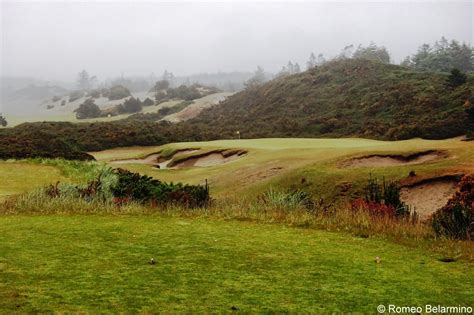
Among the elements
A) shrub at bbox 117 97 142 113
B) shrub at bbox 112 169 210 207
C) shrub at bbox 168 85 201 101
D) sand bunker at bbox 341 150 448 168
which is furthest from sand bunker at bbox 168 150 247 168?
shrub at bbox 168 85 201 101

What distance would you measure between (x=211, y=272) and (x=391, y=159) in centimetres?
1852

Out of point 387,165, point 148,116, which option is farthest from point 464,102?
point 148,116

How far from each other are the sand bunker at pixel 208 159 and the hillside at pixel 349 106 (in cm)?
1791

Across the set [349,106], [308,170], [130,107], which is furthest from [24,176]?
[130,107]

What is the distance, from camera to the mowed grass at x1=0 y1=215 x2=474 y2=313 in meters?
5.79

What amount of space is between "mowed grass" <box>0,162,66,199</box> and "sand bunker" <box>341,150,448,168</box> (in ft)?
47.0

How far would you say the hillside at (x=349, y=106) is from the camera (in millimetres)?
50531

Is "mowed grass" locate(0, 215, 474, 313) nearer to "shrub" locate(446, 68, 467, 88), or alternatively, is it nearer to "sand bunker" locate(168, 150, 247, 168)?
"sand bunker" locate(168, 150, 247, 168)

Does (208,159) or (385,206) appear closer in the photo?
(385,206)

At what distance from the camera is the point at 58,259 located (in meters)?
7.59

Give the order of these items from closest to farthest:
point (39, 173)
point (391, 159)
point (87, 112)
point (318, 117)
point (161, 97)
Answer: point (391, 159) < point (39, 173) < point (318, 117) < point (87, 112) < point (161, 97)

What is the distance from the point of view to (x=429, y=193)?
59.9 feet

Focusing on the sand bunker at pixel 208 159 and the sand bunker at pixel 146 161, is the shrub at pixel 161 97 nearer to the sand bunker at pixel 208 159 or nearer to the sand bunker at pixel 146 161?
the sand bunker at pixel 146 161

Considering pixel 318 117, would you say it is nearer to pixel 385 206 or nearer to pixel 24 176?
pixel 24 176
